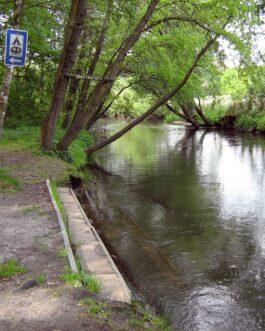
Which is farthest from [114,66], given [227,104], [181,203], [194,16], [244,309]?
[227,104]

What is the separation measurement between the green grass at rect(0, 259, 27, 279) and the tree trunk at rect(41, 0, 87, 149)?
9221mm

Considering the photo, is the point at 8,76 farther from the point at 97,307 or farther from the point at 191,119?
the point at 191,119

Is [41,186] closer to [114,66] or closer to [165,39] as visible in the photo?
[114,66]

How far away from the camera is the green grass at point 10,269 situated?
16.7 ft

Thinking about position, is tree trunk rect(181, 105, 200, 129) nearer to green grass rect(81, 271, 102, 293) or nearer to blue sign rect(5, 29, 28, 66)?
blue sign rect(5, 29, 28, 66)

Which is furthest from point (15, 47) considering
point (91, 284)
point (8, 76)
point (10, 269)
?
point (91, 284)

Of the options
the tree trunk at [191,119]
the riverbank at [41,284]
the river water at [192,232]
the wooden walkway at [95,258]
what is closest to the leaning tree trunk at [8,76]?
the riverbank at [41,284]

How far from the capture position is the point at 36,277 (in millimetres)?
5035

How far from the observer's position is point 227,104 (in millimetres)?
40156

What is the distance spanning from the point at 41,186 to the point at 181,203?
440 cm

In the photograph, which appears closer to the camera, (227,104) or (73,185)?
(73,185)

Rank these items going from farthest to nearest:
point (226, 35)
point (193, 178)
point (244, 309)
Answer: point (193, 178) → point (226, 35) → point (244, 309)

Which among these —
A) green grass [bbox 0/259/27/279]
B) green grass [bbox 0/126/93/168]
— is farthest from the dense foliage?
green grass [bbox 0/259/27/279]

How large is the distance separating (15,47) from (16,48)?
0.03m
